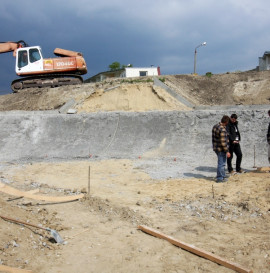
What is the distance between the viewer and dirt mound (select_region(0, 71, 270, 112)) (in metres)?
17.5

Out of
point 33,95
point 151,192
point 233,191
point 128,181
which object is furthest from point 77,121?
point 233,191

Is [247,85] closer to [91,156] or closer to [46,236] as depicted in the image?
[91,156]

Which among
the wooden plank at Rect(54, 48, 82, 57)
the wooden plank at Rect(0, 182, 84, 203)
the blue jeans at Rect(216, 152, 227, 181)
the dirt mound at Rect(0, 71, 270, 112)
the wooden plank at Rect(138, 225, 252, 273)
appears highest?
the wooden plank at Rect(54, 48, 82, 57)

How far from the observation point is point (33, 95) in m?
19.9

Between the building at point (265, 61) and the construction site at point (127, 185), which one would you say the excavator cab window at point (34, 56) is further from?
the building at point (265, 61)

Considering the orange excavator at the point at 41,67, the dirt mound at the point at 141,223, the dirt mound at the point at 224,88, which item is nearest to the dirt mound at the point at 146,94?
the dirt mound at the point at 224,88

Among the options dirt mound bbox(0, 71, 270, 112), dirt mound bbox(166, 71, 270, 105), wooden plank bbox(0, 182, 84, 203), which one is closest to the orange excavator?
dirt mound bbox(0, 71, 270, 112)

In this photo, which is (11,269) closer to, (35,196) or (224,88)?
(35,196)

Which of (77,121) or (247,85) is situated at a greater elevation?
(247,85)

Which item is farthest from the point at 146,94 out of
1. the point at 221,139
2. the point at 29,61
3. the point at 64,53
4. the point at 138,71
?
the point at 138,71

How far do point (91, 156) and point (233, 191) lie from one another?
7358 mm

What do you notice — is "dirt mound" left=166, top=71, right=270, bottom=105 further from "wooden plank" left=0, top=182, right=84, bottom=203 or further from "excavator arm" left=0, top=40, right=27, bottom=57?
"wooden plank" left=0, top=182, right=84, bottom=203

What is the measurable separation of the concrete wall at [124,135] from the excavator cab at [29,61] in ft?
15.3

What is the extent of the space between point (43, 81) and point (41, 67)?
98 centimetres
